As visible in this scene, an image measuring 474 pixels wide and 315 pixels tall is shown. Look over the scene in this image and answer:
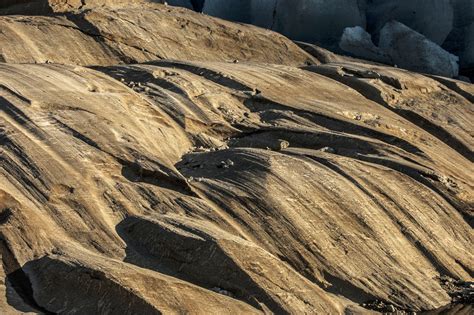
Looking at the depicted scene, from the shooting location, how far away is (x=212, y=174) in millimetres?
20375

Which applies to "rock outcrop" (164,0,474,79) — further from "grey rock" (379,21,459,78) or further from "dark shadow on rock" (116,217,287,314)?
"dark shadow on rock" (116,217,287,314)

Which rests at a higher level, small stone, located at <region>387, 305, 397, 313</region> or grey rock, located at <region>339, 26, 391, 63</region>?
grey rock, located at <region>339, 26, 391, 63</region>

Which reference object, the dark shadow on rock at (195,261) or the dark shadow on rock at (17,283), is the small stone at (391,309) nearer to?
the dark shadow on rock at (195,261)

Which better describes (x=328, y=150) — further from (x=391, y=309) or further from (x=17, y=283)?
(x=17, y=283)

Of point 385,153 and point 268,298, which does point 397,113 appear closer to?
point 385,153

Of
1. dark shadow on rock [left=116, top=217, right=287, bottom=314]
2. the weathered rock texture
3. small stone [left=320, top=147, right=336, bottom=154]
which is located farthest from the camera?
small stone [left=320, top=147, right=336, bottom=154]

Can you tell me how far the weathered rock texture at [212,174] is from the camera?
16906 mm

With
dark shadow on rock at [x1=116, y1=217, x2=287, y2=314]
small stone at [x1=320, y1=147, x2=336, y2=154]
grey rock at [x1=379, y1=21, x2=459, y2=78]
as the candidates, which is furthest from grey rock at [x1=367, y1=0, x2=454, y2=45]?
dark shadow on rock at [x1=116, y1=217, x2=287, y2=314]

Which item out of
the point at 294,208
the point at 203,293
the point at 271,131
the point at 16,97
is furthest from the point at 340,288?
the point at 16,97

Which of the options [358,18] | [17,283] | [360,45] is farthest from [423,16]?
[17,283]

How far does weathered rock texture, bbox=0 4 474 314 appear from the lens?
16906 millimetres

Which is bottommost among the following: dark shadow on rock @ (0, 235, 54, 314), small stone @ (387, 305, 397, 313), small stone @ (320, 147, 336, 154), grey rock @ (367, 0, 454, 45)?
small stone @ (387, 305, 397, 313)

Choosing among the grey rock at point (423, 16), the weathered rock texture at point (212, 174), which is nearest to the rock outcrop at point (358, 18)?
the grey rock at point (423, 16)

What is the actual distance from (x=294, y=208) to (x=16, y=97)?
498 cm
